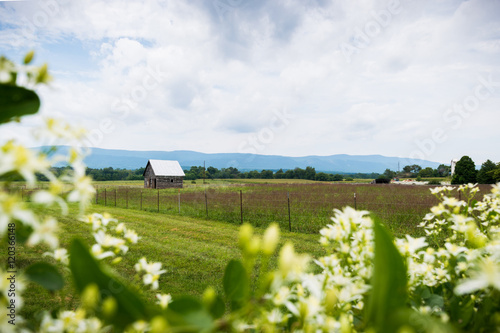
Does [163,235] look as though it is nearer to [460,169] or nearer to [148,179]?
[148,179]

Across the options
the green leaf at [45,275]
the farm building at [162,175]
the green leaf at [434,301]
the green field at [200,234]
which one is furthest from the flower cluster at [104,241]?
the farm building at [162,175]

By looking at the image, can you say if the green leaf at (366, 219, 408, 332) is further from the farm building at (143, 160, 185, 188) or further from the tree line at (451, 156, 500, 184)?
the tree line at (451, 156, 500, 184)

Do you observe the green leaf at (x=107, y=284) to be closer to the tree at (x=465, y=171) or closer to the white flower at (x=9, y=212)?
the white flower at (x=9, y=212)

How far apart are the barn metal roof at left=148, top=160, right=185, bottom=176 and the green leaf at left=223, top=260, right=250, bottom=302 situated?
1191 inches

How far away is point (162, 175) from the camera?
1179 inches

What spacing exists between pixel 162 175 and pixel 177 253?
24871 mm

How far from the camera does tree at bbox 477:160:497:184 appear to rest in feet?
106

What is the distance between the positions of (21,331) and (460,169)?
1725 inches

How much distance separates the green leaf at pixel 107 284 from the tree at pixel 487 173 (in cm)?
4021

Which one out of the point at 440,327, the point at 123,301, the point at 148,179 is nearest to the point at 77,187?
the point at 123,301

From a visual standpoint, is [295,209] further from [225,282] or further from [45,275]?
[45,275]

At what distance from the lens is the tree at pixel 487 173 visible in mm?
32406

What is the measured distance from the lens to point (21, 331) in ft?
2.10

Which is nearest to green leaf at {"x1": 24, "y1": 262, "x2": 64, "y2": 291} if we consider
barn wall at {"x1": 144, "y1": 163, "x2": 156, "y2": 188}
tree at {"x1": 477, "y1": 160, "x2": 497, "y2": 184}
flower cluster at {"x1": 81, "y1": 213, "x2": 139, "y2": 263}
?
flower cluster at {"x1": 81, "y1": 213, "x2": 139, "y2": 263}
